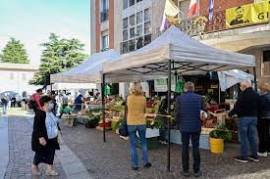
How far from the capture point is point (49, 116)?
313 inches

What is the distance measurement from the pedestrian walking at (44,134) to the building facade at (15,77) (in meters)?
61.4

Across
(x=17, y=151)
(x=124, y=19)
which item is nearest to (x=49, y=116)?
(x=17, y=151)

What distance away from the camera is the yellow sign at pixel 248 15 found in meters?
16.5

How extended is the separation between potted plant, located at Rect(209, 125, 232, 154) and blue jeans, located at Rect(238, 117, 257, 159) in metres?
1.12

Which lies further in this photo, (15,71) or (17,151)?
(15,71)

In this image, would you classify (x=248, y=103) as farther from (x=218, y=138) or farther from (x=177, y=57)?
(x=177, y=57)

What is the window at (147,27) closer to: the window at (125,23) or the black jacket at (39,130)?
the window at (125,23)

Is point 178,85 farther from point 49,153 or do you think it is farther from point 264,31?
point 49,153

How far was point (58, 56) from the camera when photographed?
49.8m

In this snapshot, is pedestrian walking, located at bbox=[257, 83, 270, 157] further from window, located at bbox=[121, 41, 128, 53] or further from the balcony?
the balcony

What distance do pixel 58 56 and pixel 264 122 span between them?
42.2 meters

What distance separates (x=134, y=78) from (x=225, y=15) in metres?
5.43

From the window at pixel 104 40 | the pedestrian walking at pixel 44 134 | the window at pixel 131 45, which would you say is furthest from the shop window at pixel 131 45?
the pedestrian walking at pixel 44 134

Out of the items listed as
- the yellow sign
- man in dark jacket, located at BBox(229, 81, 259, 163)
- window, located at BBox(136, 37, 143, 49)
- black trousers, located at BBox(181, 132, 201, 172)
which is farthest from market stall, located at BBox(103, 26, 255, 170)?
window, located at BBox(136, 37, 143, 49)
